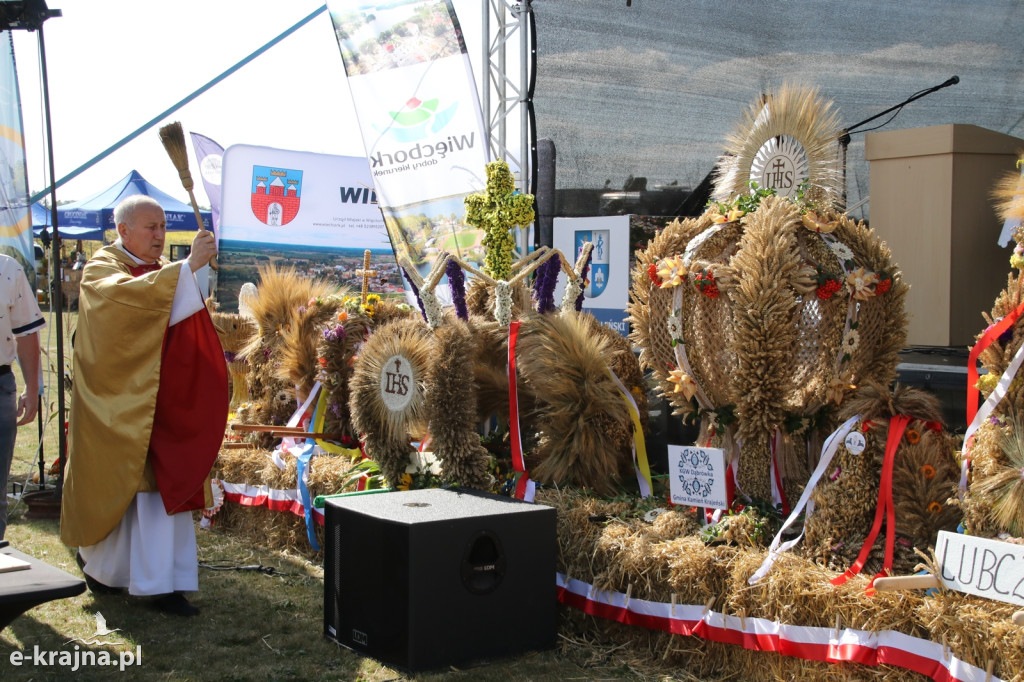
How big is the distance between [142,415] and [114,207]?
14.4 meters

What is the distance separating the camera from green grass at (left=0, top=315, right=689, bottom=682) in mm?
3463

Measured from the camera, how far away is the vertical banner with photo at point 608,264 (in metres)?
6.43

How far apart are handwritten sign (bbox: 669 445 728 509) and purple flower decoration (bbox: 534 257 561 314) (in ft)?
3.69

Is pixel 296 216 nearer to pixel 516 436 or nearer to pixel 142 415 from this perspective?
pixel 142 415

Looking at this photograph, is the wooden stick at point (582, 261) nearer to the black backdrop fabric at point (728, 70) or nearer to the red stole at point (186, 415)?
the red stole at point (186, 415)

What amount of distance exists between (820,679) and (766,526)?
61 cm

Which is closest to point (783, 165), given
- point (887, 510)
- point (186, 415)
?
point (887, 510)

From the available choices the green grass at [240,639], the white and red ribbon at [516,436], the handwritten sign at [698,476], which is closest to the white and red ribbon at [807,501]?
the handwritten sign at [698,476]

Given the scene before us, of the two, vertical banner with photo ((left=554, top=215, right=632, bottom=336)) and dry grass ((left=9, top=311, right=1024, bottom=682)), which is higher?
vertical banner with photo ((left=554, top=215, right=632, bottom=336))

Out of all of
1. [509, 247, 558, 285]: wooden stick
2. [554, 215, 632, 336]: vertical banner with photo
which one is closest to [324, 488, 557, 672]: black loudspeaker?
[509, 247, 558, 285]: wooden stick

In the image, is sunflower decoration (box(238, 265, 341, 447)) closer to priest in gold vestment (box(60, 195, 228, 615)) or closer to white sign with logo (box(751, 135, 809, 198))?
priest in gold vestment (box(60, 195, 228, 615))

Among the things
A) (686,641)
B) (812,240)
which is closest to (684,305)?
(812,240)

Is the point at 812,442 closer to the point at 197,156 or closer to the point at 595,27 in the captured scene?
the point at 595,27

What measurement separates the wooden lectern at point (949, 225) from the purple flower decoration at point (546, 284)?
2.00m
